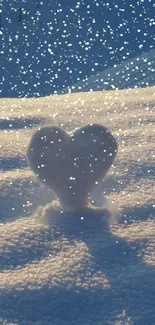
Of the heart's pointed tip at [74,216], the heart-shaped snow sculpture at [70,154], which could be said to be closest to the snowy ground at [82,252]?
the heart's pointed tip at [74,216]

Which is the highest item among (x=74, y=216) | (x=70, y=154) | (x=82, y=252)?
(x=70, y=154)

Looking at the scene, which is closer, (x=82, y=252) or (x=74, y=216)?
(x=82, y=252)

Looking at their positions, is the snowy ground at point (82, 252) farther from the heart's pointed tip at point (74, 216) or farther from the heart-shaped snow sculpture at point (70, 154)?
the heart-shaped snow sculpture at point (70, 154)

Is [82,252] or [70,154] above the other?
[70,154]

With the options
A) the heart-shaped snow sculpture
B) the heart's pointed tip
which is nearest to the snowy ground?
the heart's pointed tip

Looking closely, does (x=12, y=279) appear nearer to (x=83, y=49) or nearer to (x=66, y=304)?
(x=66, y=304)

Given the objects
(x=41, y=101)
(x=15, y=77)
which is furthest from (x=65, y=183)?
(x=15, y=77)
